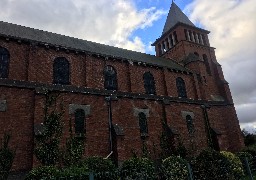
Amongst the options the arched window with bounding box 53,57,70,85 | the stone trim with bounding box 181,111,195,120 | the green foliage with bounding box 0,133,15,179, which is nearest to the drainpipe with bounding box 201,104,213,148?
the stone trim with bounding box 181,111,195,120

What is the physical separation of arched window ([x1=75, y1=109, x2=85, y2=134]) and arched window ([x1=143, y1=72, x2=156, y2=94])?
7728mm

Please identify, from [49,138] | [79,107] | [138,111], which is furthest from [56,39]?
[49,138]

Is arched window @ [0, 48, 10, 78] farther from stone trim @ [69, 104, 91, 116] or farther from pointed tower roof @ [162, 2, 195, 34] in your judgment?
pointed tower roof @ [162, 2, 195, 34]

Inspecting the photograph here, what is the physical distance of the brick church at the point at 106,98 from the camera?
1609 centimetres

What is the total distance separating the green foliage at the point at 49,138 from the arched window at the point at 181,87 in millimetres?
13525

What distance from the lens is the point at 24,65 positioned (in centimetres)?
1823

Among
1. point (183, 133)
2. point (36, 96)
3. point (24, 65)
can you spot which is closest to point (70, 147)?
point (36, 96)

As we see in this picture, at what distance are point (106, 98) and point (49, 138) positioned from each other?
5.44 m

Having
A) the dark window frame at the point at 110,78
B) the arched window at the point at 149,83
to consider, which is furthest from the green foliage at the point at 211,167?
the arched window at the point at 149,83

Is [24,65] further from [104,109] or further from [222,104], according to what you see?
[222,104]

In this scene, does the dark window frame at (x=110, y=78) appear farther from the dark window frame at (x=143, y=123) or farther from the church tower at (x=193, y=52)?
the church tower at (x=193, y=52)

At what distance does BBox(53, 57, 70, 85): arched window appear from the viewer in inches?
770

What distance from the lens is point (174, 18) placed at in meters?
36.0

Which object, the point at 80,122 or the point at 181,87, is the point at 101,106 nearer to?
the point at 80,122
